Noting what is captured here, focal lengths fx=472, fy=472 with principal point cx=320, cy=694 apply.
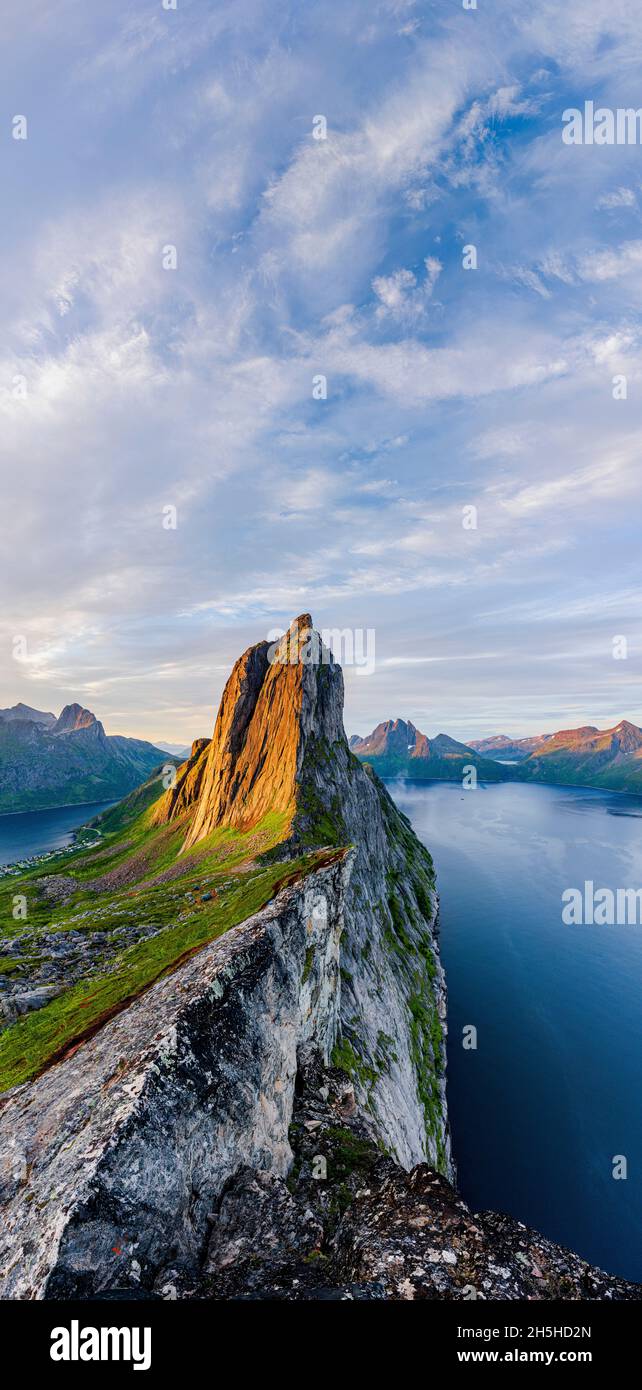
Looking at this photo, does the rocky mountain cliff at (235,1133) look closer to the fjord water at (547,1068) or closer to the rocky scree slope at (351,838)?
the rocky scree slope at (351,838)

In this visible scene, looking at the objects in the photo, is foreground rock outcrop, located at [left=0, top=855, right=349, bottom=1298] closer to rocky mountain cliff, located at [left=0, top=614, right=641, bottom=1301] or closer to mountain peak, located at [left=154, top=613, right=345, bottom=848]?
rocky mountain cliff, located at [left=0, top=614, right=641, bottom=1301]

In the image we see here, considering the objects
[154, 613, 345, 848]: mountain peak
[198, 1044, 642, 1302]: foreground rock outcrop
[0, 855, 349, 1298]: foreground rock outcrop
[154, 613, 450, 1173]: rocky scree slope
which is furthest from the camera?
[154, 613, 345, 848]: mountain peak

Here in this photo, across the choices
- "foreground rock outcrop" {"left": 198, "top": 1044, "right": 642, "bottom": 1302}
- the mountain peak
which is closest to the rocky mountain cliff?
"foreground rock outcrop" {"left": 198, "top": 1044, "right": 642, "bottom": 1302}

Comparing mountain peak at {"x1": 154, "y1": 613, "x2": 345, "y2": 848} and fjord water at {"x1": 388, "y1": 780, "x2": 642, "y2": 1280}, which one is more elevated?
mountain peak at {"x1": 154, "y1": 613, "x2": 345, "y2": 848}

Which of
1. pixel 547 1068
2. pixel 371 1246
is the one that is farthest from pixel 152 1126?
pixel 547 1068

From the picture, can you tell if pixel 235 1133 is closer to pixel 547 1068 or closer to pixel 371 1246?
pixel 371 1246

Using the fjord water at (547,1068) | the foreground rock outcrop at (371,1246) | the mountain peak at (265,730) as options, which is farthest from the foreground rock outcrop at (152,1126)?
the mountain peak at (265,730)
